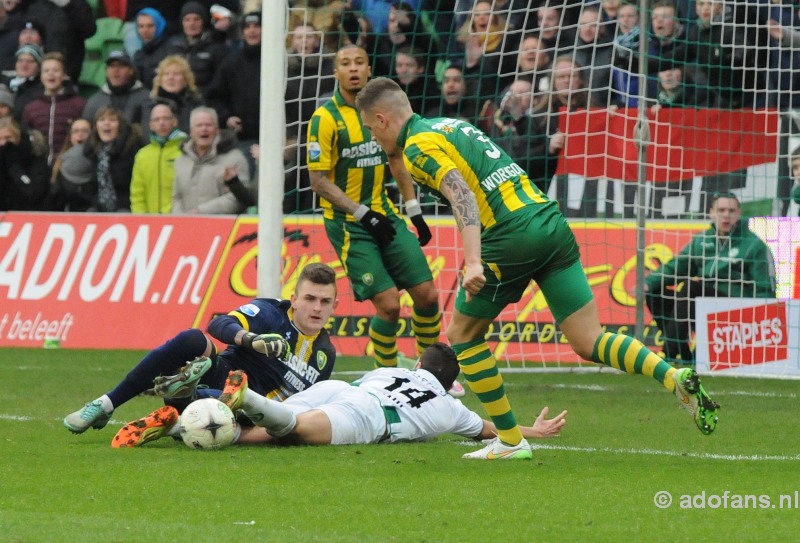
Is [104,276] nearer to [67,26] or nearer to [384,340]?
[67,26]

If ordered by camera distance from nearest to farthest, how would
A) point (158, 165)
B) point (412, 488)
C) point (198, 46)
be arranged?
point (412, 488) → point (158, 165) → point (198, 46)

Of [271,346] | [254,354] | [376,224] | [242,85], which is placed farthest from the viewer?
[242,85]

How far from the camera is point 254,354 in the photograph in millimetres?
7172

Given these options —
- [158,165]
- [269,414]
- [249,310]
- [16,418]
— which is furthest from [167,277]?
[269,414]

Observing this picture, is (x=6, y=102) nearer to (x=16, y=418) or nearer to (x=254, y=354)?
(x=16, y=418)

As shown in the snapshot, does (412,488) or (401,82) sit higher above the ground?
(401,82)

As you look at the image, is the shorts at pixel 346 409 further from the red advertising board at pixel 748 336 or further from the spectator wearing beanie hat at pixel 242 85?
the spectator wearing beanie hat at pixel 242 85

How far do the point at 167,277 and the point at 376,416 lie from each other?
7.24 metres

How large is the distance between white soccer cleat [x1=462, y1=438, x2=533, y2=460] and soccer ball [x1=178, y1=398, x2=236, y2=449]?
3.81 feet

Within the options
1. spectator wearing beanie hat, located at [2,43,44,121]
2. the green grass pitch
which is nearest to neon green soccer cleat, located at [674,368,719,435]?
the green grass pitch

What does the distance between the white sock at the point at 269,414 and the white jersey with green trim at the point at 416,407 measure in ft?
1.78

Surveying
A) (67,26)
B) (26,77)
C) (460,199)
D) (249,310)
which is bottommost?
(249,310)

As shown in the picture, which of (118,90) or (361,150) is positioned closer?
(361,150)

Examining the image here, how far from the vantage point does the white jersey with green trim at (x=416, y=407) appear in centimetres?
700
